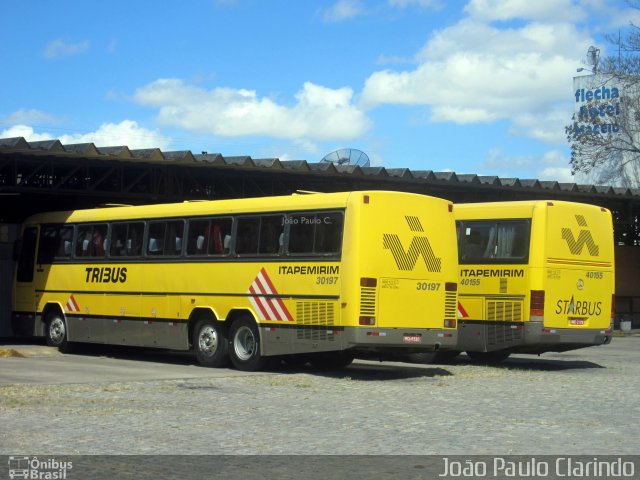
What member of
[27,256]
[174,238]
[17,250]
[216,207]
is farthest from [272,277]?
[17,250]

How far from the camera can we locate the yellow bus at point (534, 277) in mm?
19953

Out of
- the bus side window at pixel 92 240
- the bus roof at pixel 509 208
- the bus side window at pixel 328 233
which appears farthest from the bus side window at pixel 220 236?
the bus roof at pixel 509 208

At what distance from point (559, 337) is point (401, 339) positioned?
3.97m

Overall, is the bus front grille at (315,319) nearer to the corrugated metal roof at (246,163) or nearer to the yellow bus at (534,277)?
the yellow bus at (534,277)

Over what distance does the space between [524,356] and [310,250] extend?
31.4 feet

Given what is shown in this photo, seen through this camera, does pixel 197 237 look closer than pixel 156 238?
Yes

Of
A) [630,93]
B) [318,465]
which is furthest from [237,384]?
[630,93]

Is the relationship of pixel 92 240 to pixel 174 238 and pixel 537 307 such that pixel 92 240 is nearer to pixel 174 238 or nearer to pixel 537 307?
pixel 174 238

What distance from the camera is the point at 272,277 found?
60.7ft

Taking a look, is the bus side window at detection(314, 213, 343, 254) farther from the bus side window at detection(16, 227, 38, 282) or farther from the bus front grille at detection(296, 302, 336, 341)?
the bus side window at detection(16, 227, 38, 282)

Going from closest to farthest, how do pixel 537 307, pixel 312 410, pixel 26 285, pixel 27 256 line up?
pixel 312 410 < pixel 537 307 < pixel 26 285 < pixel 27 256

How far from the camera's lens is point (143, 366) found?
19.7m

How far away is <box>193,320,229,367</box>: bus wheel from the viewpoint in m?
19.3

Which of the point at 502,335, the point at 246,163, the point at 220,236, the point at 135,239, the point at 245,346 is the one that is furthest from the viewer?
the point at 246,163
